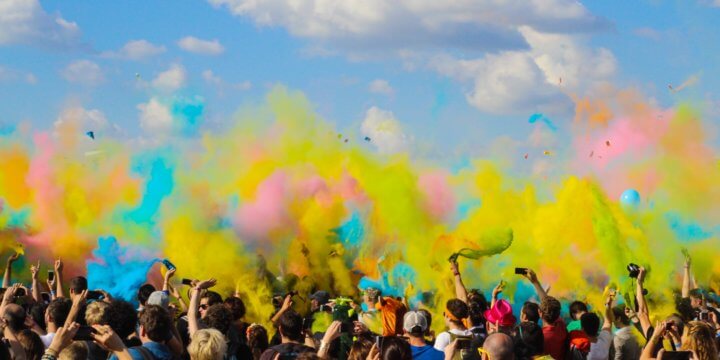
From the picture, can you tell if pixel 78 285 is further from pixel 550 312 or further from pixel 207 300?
pixel 550 312

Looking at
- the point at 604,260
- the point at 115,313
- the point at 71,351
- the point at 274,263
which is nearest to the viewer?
the point at 71,351

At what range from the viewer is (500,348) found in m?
5.69

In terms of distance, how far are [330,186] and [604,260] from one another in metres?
6.48

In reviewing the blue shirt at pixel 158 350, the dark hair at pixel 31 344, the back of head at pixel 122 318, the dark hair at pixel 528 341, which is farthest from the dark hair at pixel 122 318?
the dark hair at pixel 528 341

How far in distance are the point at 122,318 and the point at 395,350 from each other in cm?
199

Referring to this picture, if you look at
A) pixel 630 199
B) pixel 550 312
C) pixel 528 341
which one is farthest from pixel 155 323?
pixel 630 199

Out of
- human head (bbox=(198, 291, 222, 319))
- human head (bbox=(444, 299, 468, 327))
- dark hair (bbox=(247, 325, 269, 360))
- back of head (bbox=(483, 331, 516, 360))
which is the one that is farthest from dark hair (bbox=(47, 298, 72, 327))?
back of head (bbox=(483, 331, 516, 360))

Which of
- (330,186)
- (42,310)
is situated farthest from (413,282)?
(42,310)

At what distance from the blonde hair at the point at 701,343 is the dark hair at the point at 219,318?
371cm

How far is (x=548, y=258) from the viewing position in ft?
54.2

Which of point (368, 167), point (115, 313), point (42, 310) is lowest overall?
point (368, 167)

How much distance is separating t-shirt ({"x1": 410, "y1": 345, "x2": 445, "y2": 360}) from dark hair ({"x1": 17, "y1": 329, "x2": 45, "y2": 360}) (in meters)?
2.86

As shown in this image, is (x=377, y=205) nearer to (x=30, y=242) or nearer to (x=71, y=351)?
(x=30, y=242)

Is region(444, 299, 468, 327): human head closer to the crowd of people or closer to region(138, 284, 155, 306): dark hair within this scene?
the crowd of people
